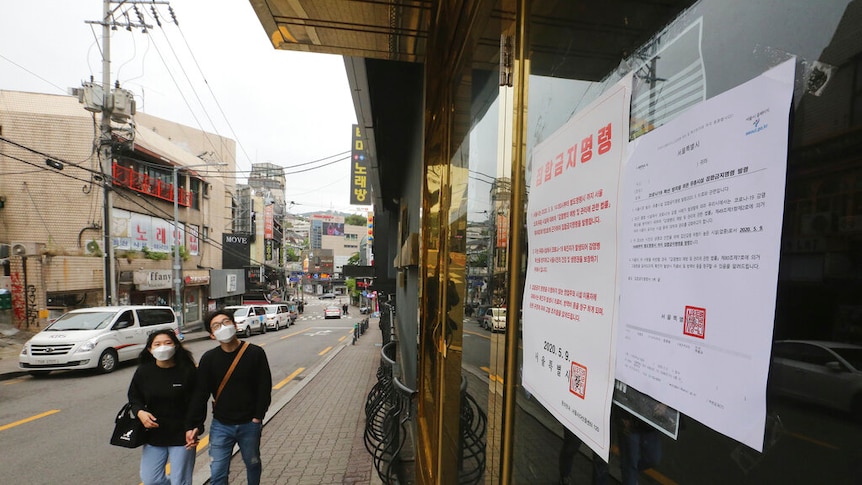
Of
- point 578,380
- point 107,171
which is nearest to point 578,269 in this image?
point 578,380

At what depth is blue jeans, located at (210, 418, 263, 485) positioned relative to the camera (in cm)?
363

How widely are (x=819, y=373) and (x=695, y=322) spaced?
172 mm

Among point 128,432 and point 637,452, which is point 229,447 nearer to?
point 128,432

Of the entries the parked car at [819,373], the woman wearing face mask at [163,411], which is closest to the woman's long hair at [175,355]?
the woman wearing face mask at [163,411]

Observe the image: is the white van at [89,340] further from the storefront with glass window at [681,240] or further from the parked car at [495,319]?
the storefront with glass window at [681,240]

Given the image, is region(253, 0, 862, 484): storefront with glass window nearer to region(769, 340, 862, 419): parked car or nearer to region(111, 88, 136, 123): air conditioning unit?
region(769, 340, 862, 419): parked car

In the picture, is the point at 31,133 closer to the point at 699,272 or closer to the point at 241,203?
the point at 241,203

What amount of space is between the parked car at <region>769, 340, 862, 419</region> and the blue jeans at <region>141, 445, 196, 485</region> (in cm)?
407

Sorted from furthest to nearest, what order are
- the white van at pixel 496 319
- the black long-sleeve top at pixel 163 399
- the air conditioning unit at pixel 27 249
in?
the air conditioning unit at pixel 27 249
the black long-sleeve top at pixel 163 399
the white van at pixel 496 319

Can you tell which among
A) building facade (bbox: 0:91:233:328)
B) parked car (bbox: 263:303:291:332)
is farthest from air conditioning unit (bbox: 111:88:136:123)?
parked car (bbox: 263:303:291:332)

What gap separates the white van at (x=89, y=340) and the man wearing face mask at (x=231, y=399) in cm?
631

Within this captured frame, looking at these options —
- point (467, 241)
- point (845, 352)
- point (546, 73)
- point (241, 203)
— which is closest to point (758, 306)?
point (845, 352)

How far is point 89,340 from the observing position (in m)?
10.1

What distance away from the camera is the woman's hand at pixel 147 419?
3.26 m
